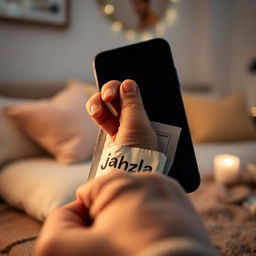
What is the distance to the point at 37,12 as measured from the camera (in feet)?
5.93

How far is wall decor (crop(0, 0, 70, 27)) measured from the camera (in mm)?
1711

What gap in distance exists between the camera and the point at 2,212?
976 millimetres

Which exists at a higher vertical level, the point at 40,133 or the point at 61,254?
the point at 61,254

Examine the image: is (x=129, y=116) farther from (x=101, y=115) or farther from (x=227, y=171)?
(x=227, y=171)

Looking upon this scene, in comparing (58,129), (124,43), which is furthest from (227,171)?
(124,43)

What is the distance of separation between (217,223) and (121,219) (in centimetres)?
59

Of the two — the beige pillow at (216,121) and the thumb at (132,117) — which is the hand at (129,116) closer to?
the thumb at (132,117)

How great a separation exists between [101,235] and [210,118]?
5.54 feet

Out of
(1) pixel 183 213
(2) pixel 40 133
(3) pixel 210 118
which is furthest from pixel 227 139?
(1) pixel 183 213

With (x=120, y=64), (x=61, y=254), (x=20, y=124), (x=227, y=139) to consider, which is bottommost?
(x=227, y=139)

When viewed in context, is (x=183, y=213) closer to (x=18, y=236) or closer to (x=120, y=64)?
(x=120, y=64)

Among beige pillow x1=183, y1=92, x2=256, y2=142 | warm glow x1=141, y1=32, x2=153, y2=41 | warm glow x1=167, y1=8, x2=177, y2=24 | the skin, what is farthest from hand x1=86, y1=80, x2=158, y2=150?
warm glow x1=167, y1=8, x2=177, y2=24

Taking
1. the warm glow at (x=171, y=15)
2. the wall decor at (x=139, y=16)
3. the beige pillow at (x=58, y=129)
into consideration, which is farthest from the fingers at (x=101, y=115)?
the warm glow at (x=171, y=15)

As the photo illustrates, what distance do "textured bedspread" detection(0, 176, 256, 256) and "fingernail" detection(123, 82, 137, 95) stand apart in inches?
15.3
